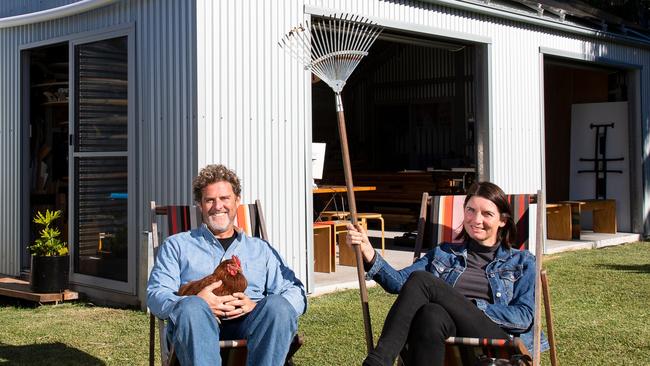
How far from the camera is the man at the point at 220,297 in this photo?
3244 millimetres

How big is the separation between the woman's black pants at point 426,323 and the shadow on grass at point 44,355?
2.13 meters

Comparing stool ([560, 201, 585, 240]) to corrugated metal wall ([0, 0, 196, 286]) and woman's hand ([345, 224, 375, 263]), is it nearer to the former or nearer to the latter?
corrugated metal wall ([0, 0, 196, 286])

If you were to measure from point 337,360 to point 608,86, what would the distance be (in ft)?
30.1

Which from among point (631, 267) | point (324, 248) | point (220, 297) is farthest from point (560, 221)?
point (220, 297)

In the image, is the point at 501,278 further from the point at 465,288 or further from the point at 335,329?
the point at 335,329

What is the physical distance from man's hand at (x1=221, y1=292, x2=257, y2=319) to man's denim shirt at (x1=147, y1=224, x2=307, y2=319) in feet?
0.62

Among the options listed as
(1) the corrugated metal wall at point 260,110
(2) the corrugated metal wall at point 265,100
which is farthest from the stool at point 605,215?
(1) the corrugated metal wall at point 260,110

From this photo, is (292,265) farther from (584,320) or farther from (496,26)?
(496,26)

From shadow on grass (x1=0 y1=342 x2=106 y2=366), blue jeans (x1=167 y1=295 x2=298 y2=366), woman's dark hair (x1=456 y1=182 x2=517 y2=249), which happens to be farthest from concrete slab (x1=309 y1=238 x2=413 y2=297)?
blue jeans (x1=167 y1=295 x2=298 y2=366)

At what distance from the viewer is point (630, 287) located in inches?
280

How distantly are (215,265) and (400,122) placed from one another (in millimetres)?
10739

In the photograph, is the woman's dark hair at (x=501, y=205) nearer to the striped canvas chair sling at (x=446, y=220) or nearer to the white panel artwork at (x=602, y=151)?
the striped canvas chair sling at (x=446, y=220)

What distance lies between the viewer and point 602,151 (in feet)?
39.0

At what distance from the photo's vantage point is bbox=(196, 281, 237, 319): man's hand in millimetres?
3393
